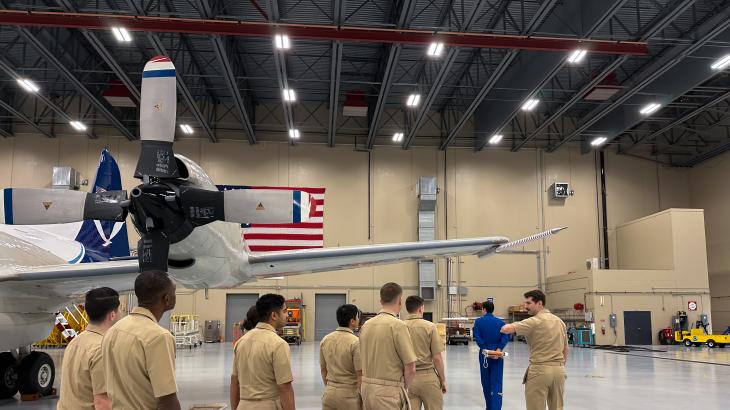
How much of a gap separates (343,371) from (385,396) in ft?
2.34

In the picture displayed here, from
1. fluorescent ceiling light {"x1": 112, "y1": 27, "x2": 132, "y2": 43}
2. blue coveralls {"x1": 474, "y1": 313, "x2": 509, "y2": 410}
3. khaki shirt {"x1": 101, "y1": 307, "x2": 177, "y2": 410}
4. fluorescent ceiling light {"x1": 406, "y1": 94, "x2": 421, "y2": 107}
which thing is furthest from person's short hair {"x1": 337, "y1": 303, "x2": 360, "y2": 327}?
fluorescent ceiling light {"x1": 406, "y1": 94, "x2": 421, "y2": 107}

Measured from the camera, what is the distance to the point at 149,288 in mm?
3334

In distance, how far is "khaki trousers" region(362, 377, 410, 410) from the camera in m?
5.01

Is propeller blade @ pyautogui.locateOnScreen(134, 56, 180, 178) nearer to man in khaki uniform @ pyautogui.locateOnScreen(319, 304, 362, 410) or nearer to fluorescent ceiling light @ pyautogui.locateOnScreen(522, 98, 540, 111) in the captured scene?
man in khaki uniform @ pyautogui.locateOnScreen(319, 304, 362, 410)

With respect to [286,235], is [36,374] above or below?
below

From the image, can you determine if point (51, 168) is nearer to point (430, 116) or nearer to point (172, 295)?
point (430, 116)

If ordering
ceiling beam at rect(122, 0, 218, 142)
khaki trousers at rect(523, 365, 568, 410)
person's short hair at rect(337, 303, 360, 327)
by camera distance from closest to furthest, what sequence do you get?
person's short hair at rect(337, 303, 360, 327) < khaki trousers at rect(523, 365, 568, 410) < ceiling beam at rect(122, 0, 218, 142)

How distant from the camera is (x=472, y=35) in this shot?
18.7 meters

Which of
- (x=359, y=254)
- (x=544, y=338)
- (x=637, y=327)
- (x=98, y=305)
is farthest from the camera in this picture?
(x=637, y=327)

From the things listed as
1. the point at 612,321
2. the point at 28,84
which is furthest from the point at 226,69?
the point at 612,321

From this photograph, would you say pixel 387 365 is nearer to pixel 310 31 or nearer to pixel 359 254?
pixel 359 254

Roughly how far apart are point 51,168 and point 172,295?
30.7 m

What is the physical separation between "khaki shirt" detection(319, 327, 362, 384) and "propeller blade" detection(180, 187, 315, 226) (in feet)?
5.58

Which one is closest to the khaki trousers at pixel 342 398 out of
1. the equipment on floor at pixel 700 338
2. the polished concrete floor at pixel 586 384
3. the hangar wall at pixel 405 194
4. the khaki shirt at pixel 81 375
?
the khaki shirt at pixel 81 375
